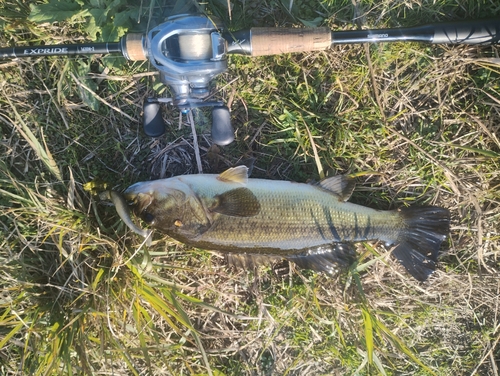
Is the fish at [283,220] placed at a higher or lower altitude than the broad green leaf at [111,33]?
lower

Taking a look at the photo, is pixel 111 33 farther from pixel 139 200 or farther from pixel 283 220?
pixel 283 220

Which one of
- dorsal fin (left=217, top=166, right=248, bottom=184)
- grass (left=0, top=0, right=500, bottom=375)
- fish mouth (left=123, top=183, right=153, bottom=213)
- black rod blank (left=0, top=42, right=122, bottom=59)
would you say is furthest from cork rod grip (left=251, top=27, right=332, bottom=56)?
fish mouth (left=123, top=183, right=153, bottom=213)

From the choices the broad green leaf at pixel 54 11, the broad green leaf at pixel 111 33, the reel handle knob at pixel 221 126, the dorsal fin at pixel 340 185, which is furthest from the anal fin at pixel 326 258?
the broad green leaf at pixel 54 11

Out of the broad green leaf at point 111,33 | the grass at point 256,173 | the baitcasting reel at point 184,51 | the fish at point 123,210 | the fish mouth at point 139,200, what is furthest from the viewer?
the grass at point 256,173

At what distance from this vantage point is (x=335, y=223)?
2605 mm

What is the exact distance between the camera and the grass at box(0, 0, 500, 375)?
2.75 m

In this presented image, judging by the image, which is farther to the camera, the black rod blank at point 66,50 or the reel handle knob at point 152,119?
the reel handle knob at point 152,119

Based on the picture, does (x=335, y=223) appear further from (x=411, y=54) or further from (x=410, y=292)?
(x=411, y=54)

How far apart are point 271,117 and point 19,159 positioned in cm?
198

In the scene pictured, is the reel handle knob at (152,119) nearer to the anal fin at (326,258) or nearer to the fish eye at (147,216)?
the fish eye at (147,216)

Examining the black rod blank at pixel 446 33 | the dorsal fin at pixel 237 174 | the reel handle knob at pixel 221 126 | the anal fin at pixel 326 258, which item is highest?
the black rod blank at pixel 446 33

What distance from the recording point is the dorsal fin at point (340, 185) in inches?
106

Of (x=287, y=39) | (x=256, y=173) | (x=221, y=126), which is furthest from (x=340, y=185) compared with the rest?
(x=287, y=39)

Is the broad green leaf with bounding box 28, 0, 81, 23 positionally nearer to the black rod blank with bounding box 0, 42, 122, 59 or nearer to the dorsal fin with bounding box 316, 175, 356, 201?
the black rod blank with bounding box 0, 42, 122, 59
